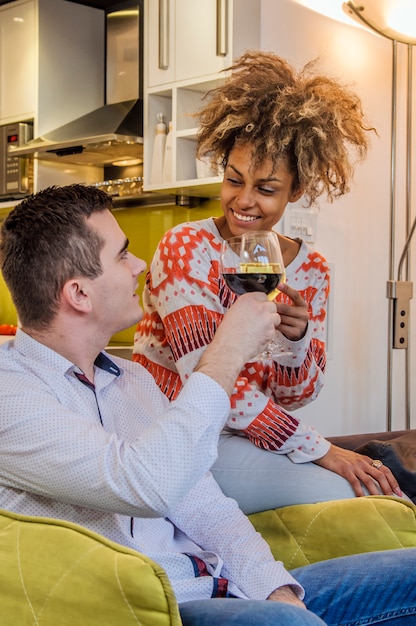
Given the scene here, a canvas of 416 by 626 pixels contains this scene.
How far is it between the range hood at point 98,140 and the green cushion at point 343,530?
273 cm

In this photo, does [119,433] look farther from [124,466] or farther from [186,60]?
[186,60]

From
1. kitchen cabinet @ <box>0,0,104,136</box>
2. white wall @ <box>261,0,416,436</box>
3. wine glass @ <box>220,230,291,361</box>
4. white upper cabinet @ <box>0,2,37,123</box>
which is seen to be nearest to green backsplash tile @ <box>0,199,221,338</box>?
kitchen cabinet @ <box>0,0,104,136</box>

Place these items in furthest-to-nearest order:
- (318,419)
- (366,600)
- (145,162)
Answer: (145,162), (318,419), (366,600)

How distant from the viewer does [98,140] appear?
4289mm

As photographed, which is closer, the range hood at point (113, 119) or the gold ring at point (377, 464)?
the gold ring at point (377, 464)

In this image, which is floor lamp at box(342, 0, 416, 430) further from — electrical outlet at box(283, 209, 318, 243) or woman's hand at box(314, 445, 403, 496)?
woman's hand at box(314, 445, 403, 496)

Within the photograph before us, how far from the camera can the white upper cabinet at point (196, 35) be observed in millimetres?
3604

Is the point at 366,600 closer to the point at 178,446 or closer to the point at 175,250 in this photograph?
the point at 178,446

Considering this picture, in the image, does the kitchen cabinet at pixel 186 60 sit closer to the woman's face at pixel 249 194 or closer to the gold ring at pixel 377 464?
the woman's face at pixel 249 194

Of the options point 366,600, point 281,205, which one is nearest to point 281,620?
point 366,600

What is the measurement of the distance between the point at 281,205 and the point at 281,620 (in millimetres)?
1207

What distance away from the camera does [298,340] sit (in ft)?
6.56

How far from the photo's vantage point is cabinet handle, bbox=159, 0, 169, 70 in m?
3.93

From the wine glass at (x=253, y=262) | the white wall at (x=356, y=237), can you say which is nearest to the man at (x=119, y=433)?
the wine glass at (x=253, y=262)
